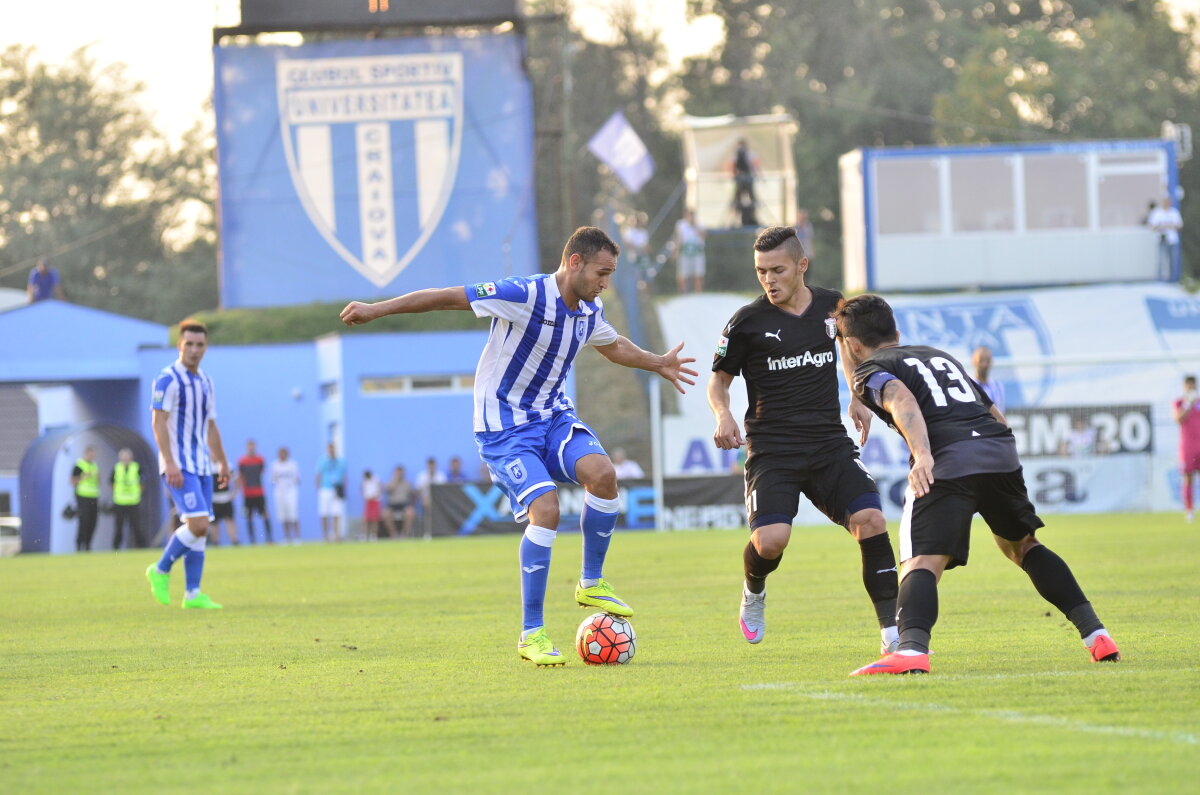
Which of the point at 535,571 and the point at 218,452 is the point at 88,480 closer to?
the point at 218,452

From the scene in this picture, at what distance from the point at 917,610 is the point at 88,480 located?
25008 mm

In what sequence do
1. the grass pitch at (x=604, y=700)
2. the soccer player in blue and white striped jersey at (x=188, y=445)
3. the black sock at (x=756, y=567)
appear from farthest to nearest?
the soccer player in blue and white striped jersey at (x=188, y=445) → the black sock at (x=756, y=567) → the grass pitch at (x=604, y=700)

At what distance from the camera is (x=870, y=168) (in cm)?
4150

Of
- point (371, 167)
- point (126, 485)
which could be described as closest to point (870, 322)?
point (126, 485)

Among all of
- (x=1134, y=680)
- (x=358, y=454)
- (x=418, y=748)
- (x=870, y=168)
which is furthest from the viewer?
(x=870, y=168)

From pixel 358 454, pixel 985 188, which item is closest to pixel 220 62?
pixel 358 454

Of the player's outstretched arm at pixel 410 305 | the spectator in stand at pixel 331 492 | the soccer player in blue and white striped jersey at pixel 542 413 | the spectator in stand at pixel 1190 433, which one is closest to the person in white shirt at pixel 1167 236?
the spectator in stand at pixel 1190 433

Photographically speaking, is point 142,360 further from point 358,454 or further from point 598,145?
point 598,145

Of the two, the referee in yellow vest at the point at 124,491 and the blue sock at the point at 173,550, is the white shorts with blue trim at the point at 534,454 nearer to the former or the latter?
the blue sock at the point at 173,550

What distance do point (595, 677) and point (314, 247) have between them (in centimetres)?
3239

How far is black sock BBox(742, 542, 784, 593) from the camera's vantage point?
8.16 metres

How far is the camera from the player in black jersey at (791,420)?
26.3 ft

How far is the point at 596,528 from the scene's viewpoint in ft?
27.2

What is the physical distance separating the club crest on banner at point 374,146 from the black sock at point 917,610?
32224 millimetres
